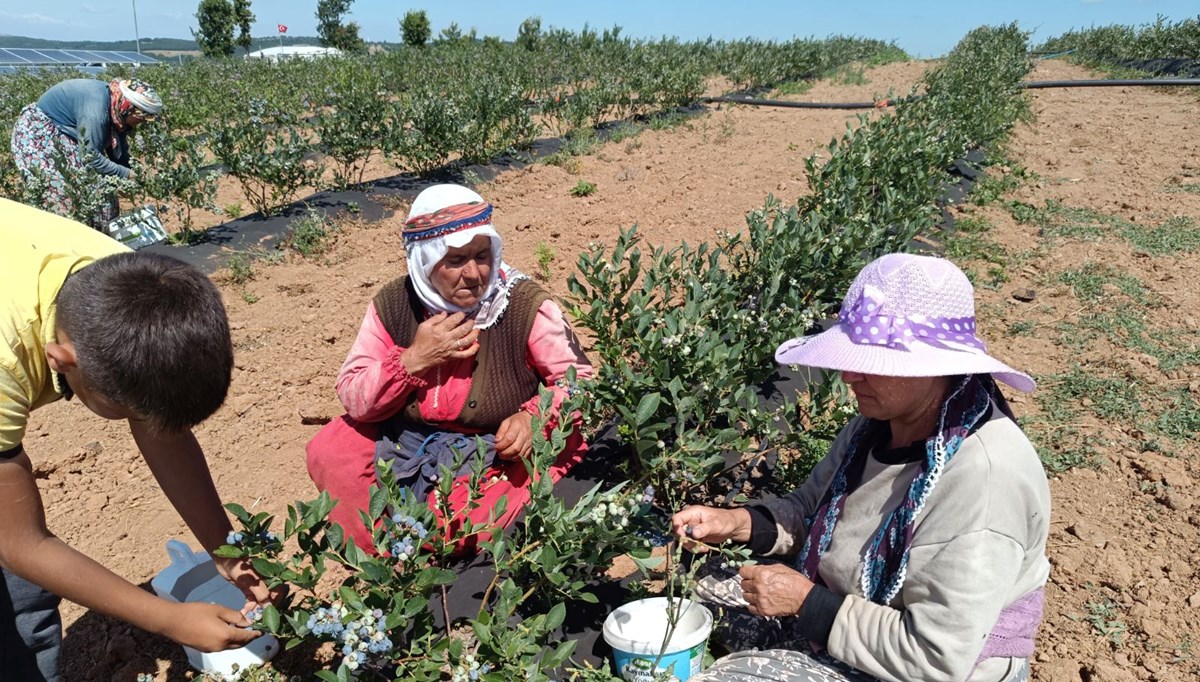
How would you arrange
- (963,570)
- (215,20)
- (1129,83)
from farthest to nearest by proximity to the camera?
(215,20)
(1129,83)
(963,570)

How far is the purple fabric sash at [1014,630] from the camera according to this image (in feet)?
4.67

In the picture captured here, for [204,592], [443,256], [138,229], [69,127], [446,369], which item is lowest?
[204,592]

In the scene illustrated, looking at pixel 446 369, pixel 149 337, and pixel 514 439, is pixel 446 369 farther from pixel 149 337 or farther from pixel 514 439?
pixel 149 337

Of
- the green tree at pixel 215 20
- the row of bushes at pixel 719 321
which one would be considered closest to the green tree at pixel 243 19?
the green tree at pixel 215 20

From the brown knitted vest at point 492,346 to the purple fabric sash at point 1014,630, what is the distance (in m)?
1.45

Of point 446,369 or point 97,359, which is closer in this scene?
point 97,359

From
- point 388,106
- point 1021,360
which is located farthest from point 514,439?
point 388,106

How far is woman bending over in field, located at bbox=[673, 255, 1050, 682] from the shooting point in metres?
1.33

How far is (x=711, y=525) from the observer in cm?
181

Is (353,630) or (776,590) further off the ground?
(353,630)

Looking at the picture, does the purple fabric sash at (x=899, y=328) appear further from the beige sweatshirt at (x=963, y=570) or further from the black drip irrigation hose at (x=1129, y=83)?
the black drip irrigation hose at (x=1129, y=83)

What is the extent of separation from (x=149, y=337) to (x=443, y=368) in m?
1.21

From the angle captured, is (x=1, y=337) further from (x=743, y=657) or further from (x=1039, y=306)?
(x=1039, y=306)

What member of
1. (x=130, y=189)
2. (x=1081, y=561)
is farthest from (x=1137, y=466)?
(x=130, y=189)
